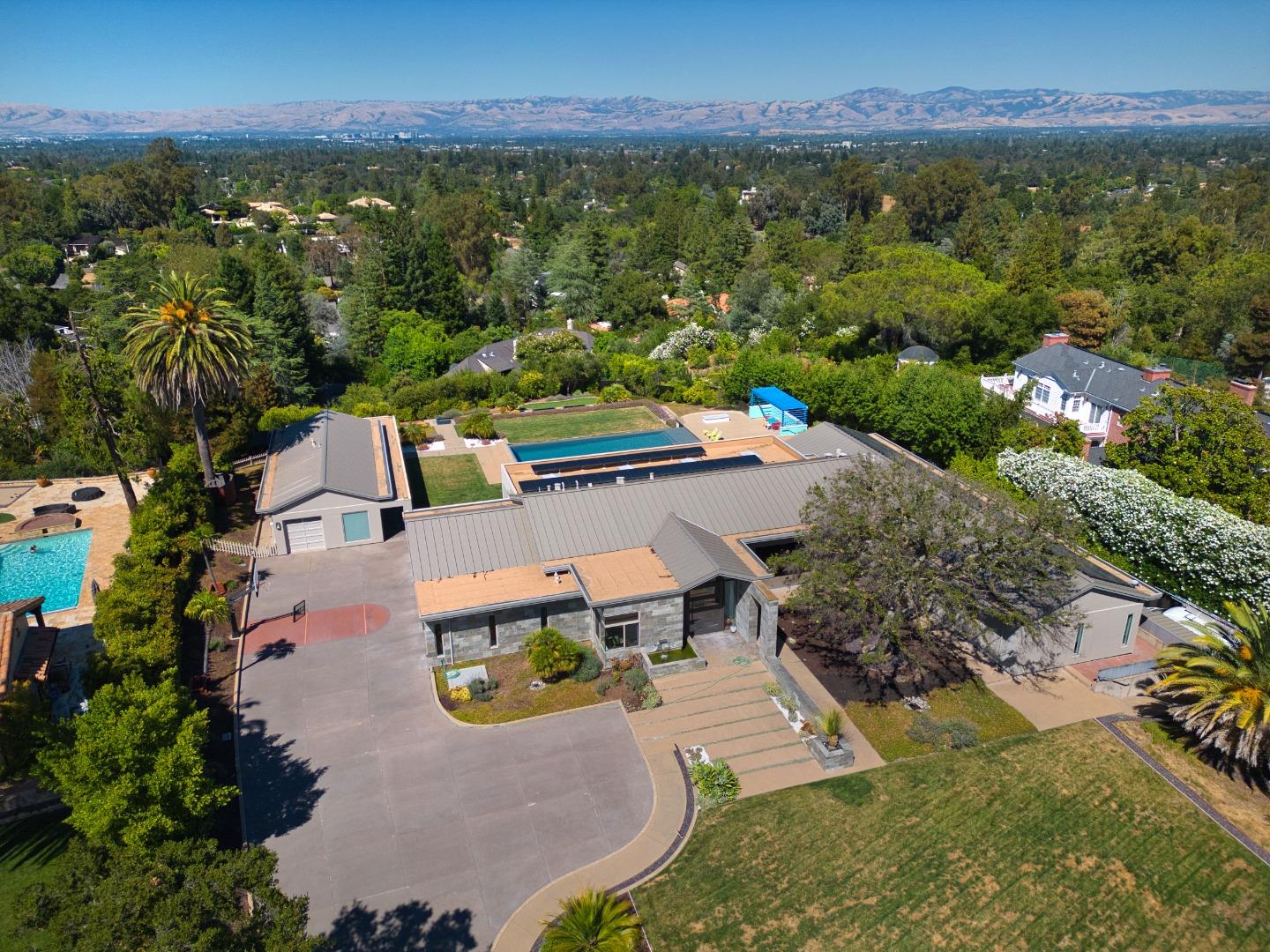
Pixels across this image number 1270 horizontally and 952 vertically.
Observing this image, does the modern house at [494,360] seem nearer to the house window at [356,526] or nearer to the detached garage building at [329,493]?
the detached garage building at [329,493]

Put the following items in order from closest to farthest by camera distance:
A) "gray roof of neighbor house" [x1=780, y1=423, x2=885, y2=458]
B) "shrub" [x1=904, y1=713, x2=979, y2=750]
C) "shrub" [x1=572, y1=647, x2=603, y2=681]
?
"shrub" [x1=904, y1=713, x2=979, y2=750] → "shrub" [x1=572, y1=647, x2=603, y2=681] → "gray roof of neighbor house" [x1=780, y1=423, x2=885, y2=458]

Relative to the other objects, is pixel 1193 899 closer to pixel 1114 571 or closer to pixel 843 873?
pixel 843 873

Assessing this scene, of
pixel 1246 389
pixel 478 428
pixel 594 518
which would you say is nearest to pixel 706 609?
pixel 594 518

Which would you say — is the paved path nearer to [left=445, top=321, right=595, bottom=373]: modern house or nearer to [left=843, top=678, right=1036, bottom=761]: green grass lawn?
[left=843, top=678, right=1036, bottom=761]: green grass lawn

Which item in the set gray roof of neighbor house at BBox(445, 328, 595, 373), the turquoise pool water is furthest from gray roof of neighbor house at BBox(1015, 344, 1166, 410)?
the turquoise pool water

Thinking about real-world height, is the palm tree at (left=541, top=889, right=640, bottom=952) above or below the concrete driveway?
above

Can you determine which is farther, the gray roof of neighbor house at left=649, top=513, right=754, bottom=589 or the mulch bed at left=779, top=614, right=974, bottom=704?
the gray roof of neighbor house at left=649, top=513, right=754, bottom=589
